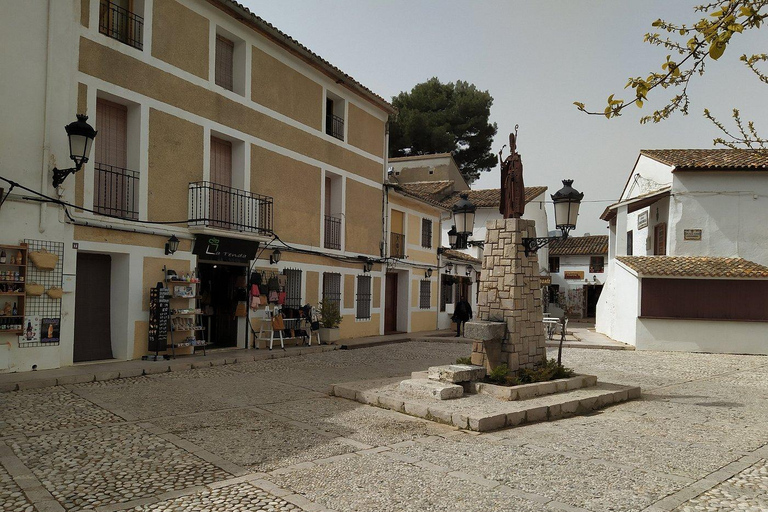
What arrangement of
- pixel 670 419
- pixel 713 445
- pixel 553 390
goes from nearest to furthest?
pixel 713 445 < pixel 670 419 < pixel 553 390

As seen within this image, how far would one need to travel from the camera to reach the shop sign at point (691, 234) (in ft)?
62.6

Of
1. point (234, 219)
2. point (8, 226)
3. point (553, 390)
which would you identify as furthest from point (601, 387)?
point (8, 226)

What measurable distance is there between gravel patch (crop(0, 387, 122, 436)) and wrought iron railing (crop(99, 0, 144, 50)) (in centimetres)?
682

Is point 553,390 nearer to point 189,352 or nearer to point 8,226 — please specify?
point 189,352

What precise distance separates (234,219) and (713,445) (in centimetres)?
1041

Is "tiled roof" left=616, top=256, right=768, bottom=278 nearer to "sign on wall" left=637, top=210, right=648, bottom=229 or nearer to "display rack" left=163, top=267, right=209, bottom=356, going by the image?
"sign on wall" left=637, top=210, right=648, bottom=229

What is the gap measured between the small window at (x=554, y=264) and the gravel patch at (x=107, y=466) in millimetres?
36858

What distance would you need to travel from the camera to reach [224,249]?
12.6 m

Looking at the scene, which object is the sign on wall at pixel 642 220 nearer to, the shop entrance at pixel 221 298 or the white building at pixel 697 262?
the white building at pixel 697 262

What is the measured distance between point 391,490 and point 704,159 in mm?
19495

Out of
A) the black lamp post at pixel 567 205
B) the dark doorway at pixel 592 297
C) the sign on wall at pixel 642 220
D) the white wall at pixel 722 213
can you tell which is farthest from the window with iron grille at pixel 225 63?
the dark doorway at pixel 592 297

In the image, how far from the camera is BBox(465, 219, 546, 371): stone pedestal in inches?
342

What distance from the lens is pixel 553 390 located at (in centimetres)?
848

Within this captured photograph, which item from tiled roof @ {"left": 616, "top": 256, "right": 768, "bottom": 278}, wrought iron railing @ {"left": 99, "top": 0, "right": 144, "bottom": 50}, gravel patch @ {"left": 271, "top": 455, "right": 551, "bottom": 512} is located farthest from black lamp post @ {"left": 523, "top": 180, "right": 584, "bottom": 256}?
tiled roof @ {"left": 616, "top": 256, "right": 768, "bottom": 278}
